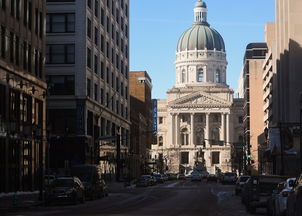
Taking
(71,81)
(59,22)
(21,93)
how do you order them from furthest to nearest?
(71,81), (59,22), (21,93)

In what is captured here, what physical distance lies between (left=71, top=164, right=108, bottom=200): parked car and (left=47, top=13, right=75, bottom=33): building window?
28.6 metres

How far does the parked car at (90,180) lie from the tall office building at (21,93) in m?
2.91

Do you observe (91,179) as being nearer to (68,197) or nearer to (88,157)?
(68,197)

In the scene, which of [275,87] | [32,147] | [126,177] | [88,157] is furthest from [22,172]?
[275,87]

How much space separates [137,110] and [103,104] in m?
48.1

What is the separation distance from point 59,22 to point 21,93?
25.8 meters

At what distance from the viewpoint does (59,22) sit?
81625 millimetres

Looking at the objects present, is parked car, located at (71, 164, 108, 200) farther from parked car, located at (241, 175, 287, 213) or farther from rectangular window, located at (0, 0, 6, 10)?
parked car, located at (241, 175, 287, 213)

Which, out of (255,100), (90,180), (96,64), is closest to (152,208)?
(90,180)

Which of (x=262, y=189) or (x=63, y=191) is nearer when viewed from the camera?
(x=262, y=189)

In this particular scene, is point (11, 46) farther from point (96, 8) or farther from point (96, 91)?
point (96, 8)

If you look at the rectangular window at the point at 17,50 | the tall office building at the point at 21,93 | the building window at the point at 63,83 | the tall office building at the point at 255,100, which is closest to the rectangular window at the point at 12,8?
the tall office building at the point at 21,93

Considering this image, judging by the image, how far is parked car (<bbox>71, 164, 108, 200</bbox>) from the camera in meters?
52.7

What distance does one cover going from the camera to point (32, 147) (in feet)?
199
